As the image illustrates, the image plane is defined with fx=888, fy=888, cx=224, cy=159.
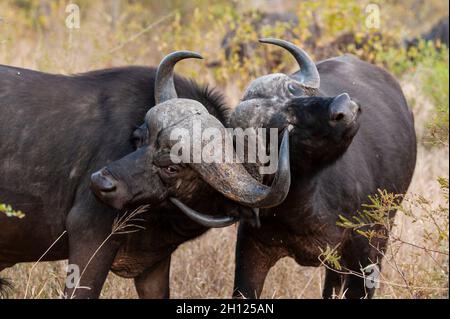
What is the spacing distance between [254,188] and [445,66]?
249 inches

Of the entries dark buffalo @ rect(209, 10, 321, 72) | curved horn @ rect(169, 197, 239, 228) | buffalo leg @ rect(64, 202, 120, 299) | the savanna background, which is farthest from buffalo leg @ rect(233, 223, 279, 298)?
dark buffalo @ rect(209, 10, 321, 72)

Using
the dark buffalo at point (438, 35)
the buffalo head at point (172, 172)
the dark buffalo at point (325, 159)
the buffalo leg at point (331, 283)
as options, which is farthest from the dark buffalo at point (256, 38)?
the buffalo head at point (172, 172)

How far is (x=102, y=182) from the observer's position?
14.4 ft

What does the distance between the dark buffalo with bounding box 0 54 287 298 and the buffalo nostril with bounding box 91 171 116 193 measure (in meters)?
0.29

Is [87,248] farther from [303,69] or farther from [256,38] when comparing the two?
[256,38]

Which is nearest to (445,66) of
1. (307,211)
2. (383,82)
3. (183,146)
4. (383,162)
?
(383,82)

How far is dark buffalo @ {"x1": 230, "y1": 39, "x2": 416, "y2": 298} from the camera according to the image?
4550 millimetres

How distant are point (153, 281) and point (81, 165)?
3.11 ft

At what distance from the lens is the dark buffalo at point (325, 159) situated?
4550 mm

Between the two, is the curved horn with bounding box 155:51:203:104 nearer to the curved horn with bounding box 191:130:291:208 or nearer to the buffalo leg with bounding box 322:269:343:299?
the curved horn with bounding box 191:130:291:208

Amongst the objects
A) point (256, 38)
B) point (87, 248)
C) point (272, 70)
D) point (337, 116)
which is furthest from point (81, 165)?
point (272, 70)

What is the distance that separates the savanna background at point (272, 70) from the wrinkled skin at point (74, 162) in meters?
0.36

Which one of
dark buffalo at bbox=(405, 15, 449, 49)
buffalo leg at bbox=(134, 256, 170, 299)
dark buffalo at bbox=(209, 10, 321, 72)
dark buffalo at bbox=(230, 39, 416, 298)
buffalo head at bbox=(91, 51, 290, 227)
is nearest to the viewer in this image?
buffalo head at bbox=(91, 51, 290, 227)

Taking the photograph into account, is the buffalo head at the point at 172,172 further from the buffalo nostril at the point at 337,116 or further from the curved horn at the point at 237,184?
the buffalo nostril at the point at 337,116
